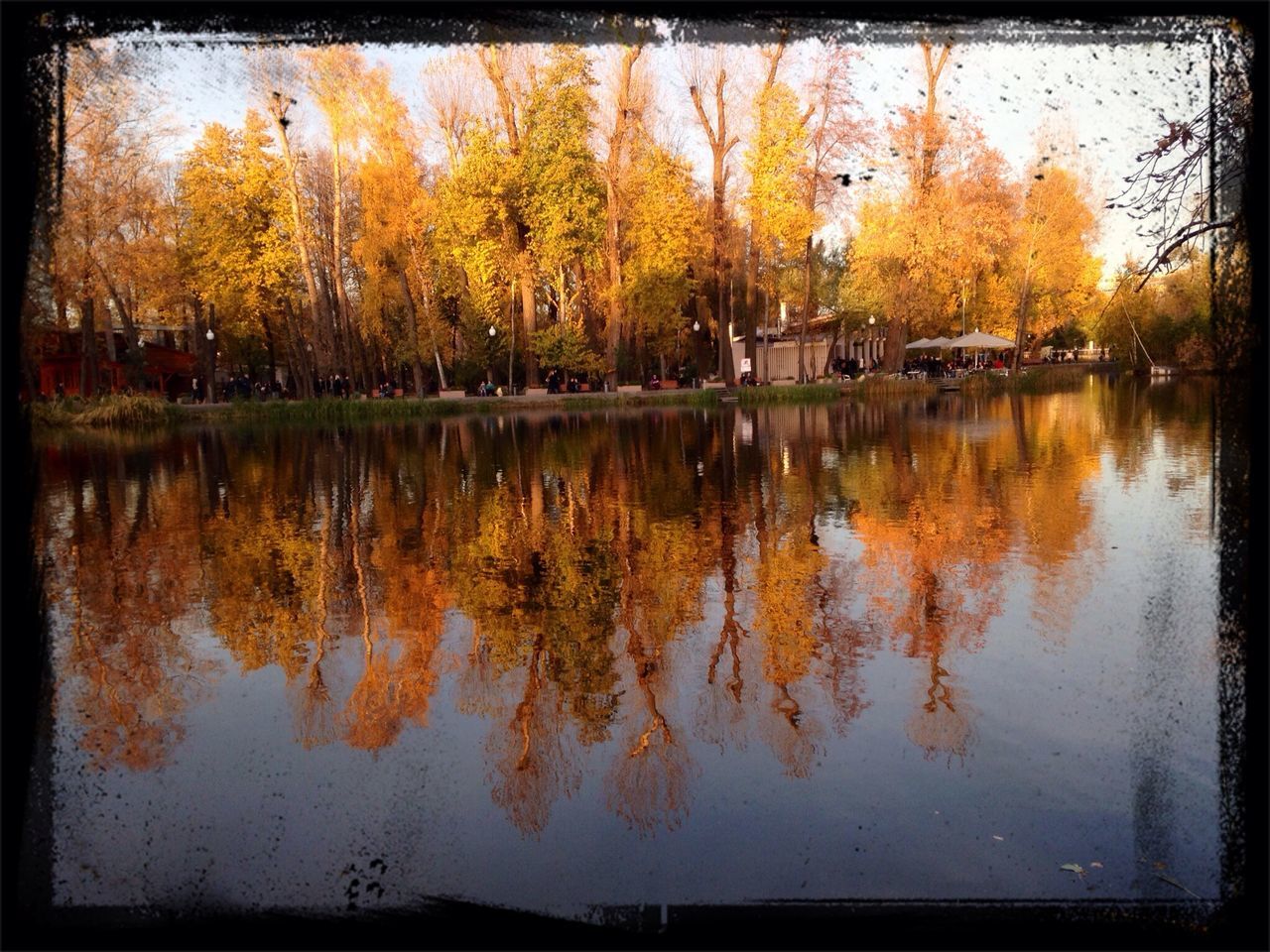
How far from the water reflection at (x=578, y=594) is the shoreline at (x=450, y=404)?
47.4ft

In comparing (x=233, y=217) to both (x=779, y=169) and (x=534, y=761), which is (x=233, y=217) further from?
(x=534, y=761)

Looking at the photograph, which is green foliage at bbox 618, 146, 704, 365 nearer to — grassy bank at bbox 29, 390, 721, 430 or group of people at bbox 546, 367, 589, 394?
grassy bank at bbox 29, 390, 721, 430

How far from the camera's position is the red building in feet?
90.1

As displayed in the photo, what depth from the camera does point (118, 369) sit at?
34.5 meters

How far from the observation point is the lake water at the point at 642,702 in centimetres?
399

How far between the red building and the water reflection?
→ 11.0 metres

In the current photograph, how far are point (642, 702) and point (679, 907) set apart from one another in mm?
2415

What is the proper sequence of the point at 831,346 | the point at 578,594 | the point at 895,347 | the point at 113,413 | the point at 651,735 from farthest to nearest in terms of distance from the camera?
the point at 831,346
the point at 895,347
the point at 113,413
the point at 578,594
the point at 651,735

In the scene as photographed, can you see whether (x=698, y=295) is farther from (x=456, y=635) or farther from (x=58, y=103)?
(x=58, y=103)

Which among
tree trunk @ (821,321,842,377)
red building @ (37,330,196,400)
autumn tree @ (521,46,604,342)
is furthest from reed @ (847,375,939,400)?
red building @ (37,330,196,400)

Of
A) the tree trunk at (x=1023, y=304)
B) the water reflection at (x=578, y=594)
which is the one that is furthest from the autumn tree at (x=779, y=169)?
the water reflection at (x=578, y=594)

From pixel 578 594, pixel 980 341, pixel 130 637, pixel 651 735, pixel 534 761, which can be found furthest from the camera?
pixel 980 341

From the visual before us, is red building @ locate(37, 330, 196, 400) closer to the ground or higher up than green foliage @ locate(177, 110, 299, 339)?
closer to the ground

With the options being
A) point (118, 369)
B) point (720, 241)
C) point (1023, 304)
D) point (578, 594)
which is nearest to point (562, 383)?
point (720, 241)
